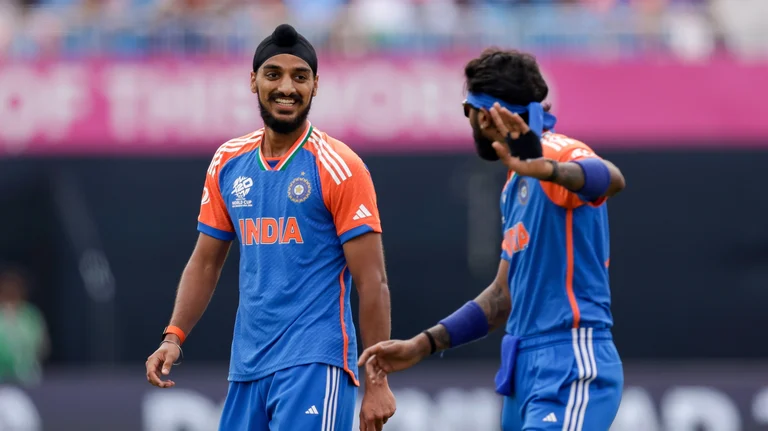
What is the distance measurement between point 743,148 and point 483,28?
2669mm

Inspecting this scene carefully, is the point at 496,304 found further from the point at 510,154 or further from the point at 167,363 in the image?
the point at 167,363

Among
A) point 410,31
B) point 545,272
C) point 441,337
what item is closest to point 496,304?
point 441,337

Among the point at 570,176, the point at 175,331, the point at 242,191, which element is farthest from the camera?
the point at 175,331

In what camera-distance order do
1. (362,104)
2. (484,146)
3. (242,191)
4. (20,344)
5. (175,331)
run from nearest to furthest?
(484,146)
(242,191)
(175,331)
(20,344)
(362,104)

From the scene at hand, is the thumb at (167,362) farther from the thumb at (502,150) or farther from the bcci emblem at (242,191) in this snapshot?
the thumb at (502,150)

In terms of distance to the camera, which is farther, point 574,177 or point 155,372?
point 155,372

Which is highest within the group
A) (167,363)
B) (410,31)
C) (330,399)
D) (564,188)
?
(410,31)

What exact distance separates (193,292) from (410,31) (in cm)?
757

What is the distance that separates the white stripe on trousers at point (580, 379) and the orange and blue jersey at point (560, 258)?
0.05 m

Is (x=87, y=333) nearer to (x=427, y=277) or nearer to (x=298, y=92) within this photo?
(x=427, y=277)

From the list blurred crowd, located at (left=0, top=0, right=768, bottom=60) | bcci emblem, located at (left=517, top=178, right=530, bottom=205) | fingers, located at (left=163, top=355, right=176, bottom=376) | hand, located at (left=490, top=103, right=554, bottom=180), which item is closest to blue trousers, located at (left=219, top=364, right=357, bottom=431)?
fingers, located at (left=163, top=355, right=176, bottom=376)

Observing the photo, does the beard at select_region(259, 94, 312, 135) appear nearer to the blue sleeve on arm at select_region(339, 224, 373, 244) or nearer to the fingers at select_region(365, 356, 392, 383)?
the blue sleeve on arm at select_region(339, 224, 373, 244)

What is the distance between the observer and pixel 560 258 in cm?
529

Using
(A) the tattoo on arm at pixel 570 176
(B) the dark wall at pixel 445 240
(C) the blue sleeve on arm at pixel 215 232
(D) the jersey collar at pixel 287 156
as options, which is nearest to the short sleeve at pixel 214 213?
(C) the blue sleeve on arm at pixel 215 232
